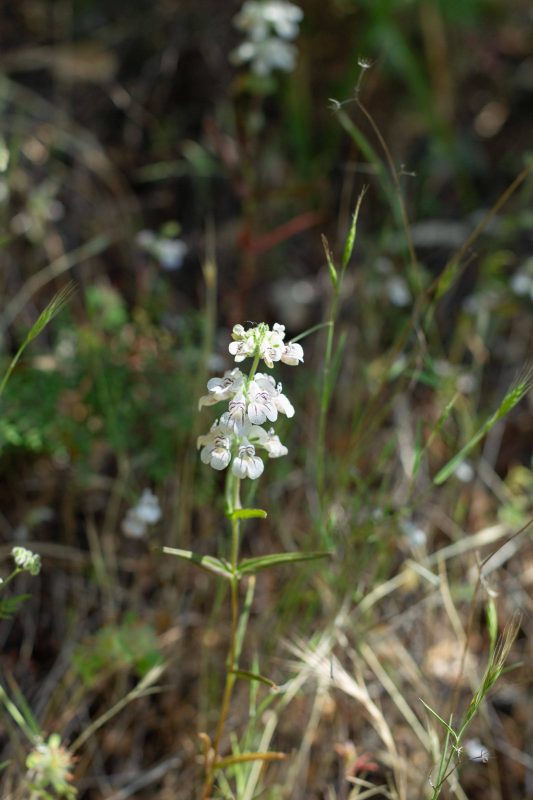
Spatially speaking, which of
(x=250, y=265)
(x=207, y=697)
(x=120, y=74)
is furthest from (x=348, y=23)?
(x=207, y=697)

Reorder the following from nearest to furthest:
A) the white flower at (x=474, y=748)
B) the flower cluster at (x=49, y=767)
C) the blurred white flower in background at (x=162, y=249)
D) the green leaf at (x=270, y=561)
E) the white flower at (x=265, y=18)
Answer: the green leaf at (x=270, y=561) → the flower cluster at (x=49, y=767) → the white flower at (x=474, y=748) → the white flower at (x=265, y=18) → the blurred white flower in background at (x=162, y=249)

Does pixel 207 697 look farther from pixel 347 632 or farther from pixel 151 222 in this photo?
pixel 151 222

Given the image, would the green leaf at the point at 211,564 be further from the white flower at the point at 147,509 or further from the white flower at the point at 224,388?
the white flower at the point at 147,509

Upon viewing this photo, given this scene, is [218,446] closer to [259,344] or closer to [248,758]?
[259,344]

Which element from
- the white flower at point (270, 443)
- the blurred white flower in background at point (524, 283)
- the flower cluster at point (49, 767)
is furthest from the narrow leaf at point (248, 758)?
the blurred white flower in background at point (524, 283)

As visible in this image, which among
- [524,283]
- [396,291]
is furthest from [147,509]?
[524,283]

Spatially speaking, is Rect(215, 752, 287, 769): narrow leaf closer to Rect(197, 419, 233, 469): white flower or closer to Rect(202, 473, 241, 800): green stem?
Rect(202, 473, 241, 800): green stem

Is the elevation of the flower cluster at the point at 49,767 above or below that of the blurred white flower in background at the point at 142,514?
below

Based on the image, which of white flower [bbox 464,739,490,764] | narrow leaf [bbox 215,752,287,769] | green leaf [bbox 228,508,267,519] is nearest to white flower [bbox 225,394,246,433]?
Result: green leaf [bbox 228,508,267,519]

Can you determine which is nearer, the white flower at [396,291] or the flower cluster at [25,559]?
the flower cluster at [25,559]
